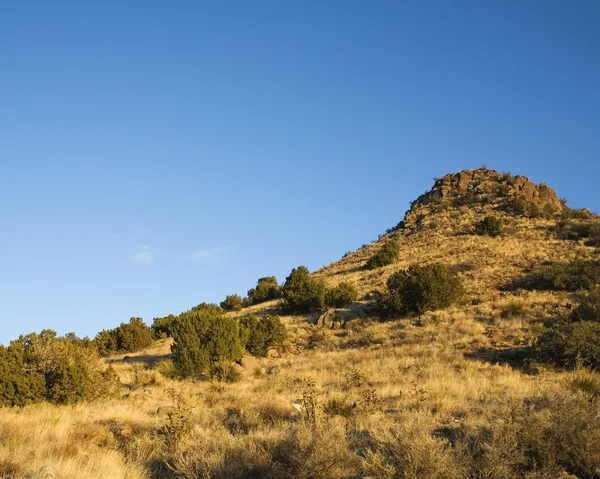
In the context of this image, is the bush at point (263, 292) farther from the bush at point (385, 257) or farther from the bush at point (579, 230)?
the bush at point (579, 230)

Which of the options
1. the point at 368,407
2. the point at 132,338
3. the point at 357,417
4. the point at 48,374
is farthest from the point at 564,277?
the point at 48,374

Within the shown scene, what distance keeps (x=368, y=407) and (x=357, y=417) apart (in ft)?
2.82

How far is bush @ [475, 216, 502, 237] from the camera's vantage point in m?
39.8

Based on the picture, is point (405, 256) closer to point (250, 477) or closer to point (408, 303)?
point (408, 303)

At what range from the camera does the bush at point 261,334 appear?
67.7 ft

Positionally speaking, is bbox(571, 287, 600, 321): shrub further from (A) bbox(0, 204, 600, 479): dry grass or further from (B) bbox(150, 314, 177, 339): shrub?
(B) bbox(150, 314, 177, 339): shrub

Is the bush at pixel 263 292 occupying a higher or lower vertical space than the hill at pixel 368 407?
higher

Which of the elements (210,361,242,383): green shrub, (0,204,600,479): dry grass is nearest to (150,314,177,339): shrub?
(0,204,600,479): dry grass

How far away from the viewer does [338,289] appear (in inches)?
1121

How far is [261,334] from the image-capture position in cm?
2106

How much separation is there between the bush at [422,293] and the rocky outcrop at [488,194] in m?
23.9

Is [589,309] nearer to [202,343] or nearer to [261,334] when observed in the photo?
[261,334]

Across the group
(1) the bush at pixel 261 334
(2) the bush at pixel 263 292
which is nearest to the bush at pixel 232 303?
(2) the bush at pixel 263 292

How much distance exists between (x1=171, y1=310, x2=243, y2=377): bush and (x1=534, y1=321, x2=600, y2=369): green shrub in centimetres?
1088
